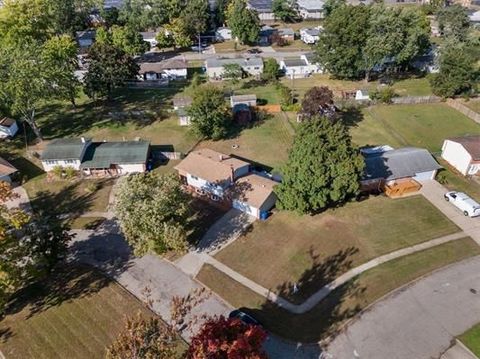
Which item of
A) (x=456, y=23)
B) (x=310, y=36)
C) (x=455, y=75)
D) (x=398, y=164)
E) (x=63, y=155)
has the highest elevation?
(x=456, y=23)

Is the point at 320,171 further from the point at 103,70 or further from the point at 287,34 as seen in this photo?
the point at 287,34

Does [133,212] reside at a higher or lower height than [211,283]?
higher

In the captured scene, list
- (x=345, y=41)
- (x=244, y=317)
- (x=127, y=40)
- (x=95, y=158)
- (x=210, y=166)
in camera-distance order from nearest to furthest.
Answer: (x=244, y=317)
(x=210, y=166)
(x=95, y=158)
(x=345, y=41)
(x=127, y=40)

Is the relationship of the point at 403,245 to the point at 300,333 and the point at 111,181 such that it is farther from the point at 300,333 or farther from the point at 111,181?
the point at 111,181

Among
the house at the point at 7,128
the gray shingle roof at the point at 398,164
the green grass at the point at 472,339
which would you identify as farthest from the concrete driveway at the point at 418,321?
the house at the point at 7,128

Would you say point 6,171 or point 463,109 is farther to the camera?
point 463,109

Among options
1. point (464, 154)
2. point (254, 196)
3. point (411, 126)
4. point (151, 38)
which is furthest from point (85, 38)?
point (464, 154)

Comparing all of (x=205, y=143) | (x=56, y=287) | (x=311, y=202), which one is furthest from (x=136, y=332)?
(x=205, y=143)
